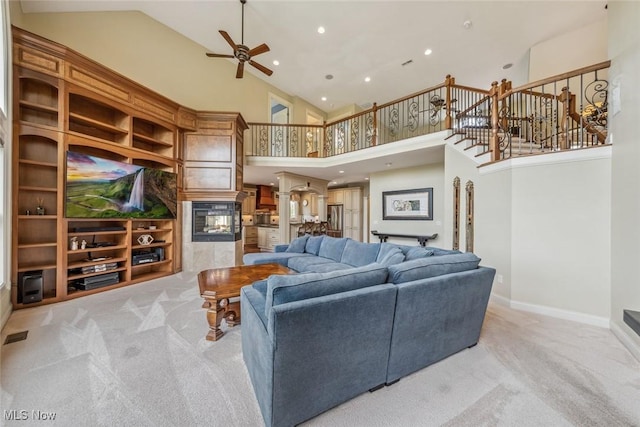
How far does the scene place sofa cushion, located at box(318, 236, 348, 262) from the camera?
438 centimetres

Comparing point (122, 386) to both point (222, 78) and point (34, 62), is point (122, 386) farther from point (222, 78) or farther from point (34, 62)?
point (222, 78)

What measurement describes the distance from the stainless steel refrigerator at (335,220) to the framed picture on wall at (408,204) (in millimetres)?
2778

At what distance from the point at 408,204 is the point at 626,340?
465 cm

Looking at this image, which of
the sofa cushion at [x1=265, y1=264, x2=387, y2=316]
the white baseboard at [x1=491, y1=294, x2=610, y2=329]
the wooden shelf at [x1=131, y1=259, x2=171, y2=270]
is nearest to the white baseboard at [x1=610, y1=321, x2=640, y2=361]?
the white baseboard at [x1=491, y1=294, x2=610, y2=329]

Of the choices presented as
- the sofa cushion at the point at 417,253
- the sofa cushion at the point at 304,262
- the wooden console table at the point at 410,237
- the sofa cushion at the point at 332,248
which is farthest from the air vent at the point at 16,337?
the wooden console table at the point at 410,237

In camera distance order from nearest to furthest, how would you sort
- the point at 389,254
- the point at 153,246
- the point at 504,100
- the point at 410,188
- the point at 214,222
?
the point at 389,254 → the point at 504,100 → the point at 153,246 → the point at 214,222 → the point at 410,188

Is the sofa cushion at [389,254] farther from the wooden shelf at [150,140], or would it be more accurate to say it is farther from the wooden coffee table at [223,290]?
the wooden shelf at [150,140]

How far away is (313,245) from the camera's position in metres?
5.00

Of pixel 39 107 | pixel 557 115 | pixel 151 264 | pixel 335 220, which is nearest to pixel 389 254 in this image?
pixel 557 115

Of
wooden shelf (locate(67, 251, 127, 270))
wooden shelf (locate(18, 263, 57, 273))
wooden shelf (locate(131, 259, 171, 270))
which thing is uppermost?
wooden shelf (locate(18, 263, 57, 273))

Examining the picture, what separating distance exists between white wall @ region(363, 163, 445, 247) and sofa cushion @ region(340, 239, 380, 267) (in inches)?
122

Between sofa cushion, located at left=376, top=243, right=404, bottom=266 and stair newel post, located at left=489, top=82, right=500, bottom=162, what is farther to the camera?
stair newel post, located at left=489, top=82, right=500, bottom=162

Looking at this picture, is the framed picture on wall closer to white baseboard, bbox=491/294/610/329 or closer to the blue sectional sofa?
white baseboard, bbox=491/294/610/329

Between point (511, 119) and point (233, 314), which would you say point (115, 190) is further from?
point (511, 119)
